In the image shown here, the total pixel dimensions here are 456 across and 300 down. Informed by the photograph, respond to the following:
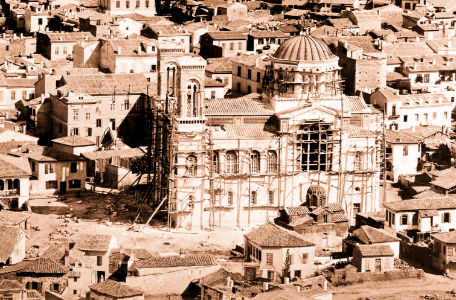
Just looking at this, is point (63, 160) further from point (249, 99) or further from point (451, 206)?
point (451, 206)

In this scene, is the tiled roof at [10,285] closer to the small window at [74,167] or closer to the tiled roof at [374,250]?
the tiled roof at [374,250]

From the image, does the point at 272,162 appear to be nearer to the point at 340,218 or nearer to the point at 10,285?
the point at 340,218

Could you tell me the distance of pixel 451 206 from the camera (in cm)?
9156

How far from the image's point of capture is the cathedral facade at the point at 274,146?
301ft

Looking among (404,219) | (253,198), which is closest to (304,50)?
(253,198)

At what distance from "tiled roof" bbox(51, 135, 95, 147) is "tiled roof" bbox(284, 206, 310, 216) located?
18.8 meters

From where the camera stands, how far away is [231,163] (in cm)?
9300

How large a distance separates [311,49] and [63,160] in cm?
1838

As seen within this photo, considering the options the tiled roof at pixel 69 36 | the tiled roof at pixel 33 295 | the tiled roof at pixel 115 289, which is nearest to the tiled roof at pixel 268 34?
the tiled roof at pixel 69 36

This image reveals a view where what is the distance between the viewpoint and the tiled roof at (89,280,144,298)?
7594 cm

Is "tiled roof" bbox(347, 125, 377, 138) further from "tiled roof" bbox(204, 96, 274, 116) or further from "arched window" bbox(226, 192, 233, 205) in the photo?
"arched window" bbox(226, 192, 233, 205)

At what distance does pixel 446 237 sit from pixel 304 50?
17291mm

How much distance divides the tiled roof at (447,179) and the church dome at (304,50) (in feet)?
36.2

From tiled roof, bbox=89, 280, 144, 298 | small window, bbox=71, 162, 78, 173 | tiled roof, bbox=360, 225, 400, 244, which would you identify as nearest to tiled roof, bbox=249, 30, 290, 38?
small window, bbox=71, 162, 78, 173
